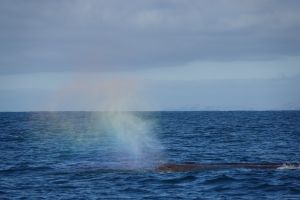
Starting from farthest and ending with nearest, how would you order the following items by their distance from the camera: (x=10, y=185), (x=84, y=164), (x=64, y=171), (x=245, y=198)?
(x=84, y=164)
(x=64, y=171)
(x=10, y=185)
(x=245, y=198)

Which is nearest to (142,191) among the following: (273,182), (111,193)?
(111,193)

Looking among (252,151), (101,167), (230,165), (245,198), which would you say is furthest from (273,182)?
(252,151)

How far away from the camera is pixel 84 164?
44250 mm

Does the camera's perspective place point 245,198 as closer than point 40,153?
Yes

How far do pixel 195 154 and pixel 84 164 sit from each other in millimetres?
12938

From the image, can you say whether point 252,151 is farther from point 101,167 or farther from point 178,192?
point 178,192

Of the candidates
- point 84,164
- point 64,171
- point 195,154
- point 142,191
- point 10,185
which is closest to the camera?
point 142,191

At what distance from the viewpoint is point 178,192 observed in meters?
31.5

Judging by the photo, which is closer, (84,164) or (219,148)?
(84,164)

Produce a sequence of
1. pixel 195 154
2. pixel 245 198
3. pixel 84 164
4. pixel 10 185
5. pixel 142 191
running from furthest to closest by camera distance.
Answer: pixel 195 154, pixel 84 164, pixel 10 185, pixel 142 191, pixel 245 198

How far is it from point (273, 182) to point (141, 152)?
23.0 meters

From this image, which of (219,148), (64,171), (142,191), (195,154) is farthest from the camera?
(219,148)

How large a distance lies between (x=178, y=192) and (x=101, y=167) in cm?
1136

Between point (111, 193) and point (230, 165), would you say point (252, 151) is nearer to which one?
point (230, 165)
